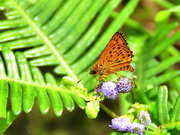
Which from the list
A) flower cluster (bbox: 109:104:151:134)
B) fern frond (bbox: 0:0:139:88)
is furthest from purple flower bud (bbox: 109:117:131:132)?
fern frond (bbox: 0:0:139:88)

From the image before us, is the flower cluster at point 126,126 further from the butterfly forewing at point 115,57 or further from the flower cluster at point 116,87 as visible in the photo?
the butterfly forewing at point 115,57

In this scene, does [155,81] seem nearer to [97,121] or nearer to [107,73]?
[107,73]

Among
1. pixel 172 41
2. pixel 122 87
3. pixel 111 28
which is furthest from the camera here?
pixel 172 41

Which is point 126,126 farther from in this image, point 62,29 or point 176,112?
point 62,29

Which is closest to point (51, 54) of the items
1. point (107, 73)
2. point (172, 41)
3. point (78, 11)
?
point (78, 11)

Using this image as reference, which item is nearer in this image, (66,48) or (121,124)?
(121,124)

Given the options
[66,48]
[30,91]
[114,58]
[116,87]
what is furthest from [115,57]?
[66,48]

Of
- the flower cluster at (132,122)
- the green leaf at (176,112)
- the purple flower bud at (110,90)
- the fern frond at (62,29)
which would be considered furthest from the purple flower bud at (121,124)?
the fern frond at (62,29)

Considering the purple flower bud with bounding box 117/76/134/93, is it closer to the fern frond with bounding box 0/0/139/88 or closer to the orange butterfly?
the orange butterfly
